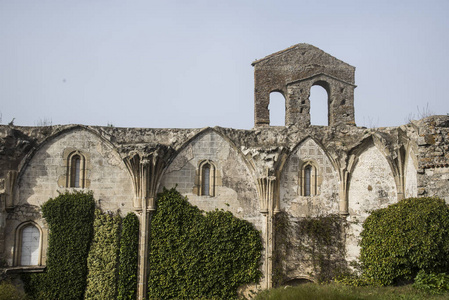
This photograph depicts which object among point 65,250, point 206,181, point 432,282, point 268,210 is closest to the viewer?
point 432,282

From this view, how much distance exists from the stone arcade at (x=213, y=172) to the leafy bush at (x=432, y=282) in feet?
9.71

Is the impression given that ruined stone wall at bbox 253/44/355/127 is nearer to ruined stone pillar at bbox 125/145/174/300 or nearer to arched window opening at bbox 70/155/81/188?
ruined stone pillar at bbox 125/145/174/300

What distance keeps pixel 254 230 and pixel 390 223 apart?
437 cm

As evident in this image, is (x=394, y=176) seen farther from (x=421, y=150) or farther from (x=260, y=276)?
(x=260, y=276)

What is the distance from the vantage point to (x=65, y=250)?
17766 millimetres

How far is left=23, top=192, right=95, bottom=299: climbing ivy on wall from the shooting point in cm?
1761

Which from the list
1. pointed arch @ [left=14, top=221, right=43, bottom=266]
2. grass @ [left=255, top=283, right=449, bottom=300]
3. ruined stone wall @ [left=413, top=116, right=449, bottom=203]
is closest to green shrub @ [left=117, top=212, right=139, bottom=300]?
pointed arch @ [left=14, top=221, right=43, bottom=266]

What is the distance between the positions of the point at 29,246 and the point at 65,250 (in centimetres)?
130

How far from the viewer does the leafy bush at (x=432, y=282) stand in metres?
15.2

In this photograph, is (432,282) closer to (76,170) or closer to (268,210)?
(268,210)

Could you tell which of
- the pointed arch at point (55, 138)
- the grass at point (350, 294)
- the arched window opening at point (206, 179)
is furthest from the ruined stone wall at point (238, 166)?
the grass at point (350, 294)

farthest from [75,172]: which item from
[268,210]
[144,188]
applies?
[268,210]

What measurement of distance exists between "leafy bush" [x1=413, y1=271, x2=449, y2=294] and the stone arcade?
117 inches

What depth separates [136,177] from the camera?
59.6 ft
